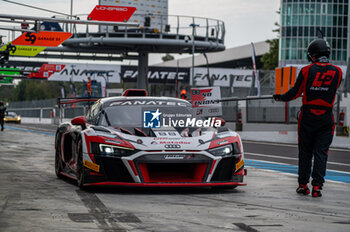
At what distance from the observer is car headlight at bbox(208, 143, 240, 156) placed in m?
8.83

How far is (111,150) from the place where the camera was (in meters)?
8.70

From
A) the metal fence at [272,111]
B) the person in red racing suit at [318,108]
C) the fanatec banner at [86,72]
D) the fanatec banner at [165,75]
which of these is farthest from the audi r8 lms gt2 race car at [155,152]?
the fanatec banner at [165,75]

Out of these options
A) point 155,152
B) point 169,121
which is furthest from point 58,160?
point 155,152

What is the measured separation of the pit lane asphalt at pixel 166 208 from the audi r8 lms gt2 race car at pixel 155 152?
183mm

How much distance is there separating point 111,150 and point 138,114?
4.03ft

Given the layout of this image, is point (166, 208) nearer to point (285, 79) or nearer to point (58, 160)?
point (58, 160)

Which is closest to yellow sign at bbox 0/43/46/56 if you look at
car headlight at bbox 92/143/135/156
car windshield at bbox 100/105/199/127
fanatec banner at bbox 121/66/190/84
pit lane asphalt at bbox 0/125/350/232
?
pit lane asphalt at bbox 0/125/350/232

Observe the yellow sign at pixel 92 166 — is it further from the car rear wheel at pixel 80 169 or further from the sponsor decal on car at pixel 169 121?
the sponsor decal on car at pixel 169 121

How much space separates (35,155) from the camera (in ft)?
54.4

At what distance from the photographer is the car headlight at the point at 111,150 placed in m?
8.63

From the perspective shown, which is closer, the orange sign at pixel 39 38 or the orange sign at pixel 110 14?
the orange sign at pixel 110 14

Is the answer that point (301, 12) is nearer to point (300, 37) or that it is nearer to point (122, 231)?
point (300, 37)

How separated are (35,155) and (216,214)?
10282 millimetres

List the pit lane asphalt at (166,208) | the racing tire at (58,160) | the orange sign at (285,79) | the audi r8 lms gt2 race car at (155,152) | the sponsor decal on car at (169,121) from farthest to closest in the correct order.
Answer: the orange sign at (285,79) → the racing tire at (58,160) → the sponsor decal on car at (169,121) → the audi r8 lms gt2 race car at (155,152) → the pit lane asphalt at (166,208)
